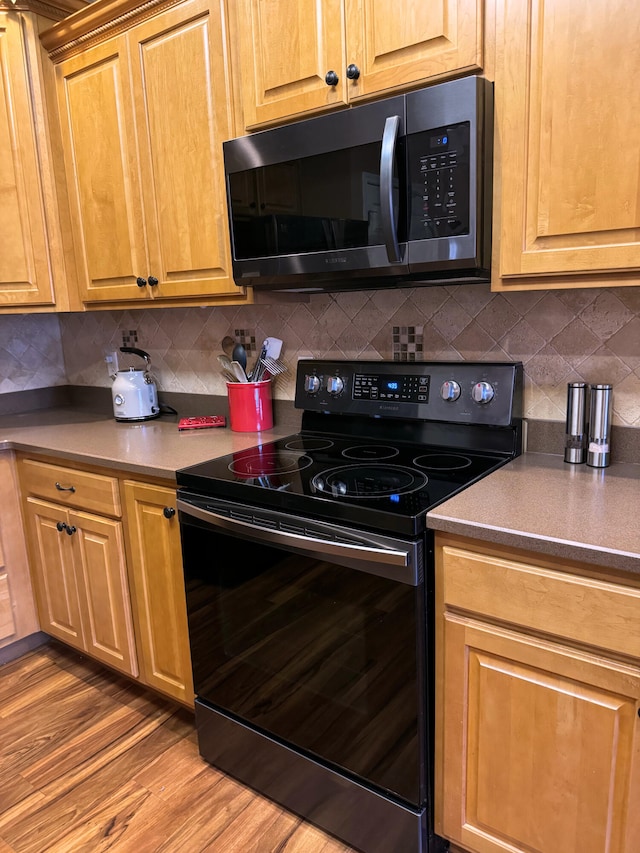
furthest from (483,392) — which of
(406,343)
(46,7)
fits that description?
(46,7)

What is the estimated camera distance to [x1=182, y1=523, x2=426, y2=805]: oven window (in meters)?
1.28

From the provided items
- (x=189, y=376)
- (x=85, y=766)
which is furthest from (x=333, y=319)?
(x=85, y=766)

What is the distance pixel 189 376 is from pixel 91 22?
1228mm

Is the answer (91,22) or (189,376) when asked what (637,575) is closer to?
(189,376)

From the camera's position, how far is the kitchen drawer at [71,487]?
1.87 metres

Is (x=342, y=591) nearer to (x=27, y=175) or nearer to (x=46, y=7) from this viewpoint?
(x=27, y=175)

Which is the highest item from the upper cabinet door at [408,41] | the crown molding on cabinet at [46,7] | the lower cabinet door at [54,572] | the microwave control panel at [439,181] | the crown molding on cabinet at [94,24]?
the crown molding on cabinet at [46,7]

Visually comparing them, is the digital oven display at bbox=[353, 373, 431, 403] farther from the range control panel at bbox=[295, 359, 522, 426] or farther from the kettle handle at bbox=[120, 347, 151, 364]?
the kettle handle at bbox=[120, 347, 151, 364]

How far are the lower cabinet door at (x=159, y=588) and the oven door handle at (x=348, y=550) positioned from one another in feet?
1.03

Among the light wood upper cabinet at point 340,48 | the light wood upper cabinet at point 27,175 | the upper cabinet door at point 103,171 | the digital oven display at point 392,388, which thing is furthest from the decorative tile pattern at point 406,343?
the light wood upper cabinet at point 27,175

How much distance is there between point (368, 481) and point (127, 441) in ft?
3.19

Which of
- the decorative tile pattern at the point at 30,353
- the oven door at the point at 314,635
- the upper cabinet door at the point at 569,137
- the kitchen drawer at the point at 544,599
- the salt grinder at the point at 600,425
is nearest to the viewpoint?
the kitchen drawer at the point at 544,599

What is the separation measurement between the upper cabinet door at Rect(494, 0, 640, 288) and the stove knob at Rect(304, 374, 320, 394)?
0.76m

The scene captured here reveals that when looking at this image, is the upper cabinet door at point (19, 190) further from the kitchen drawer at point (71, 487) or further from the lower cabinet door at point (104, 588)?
the lower cabinet door at point (104, 588)
